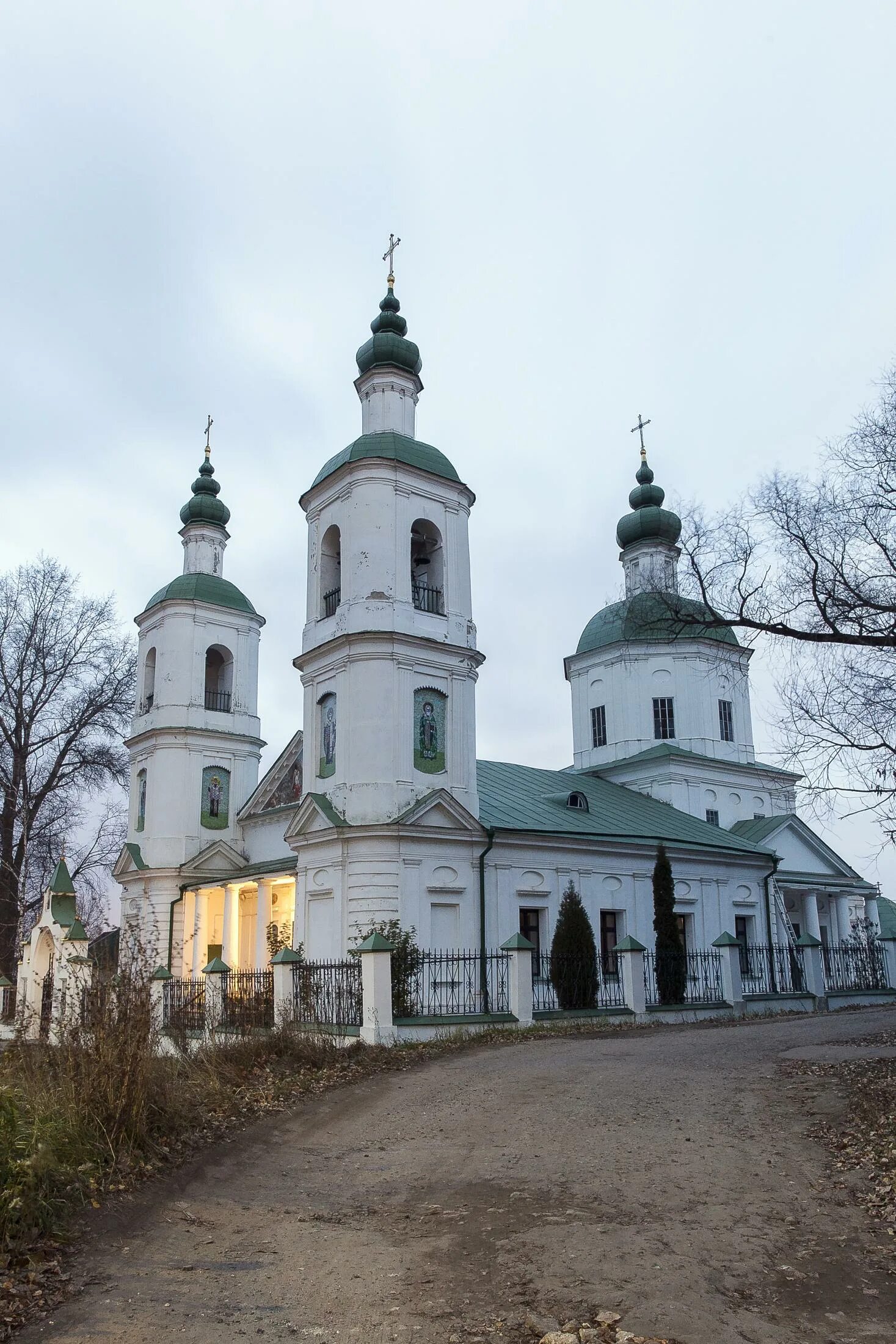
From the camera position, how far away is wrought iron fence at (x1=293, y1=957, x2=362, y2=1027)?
1638 cm

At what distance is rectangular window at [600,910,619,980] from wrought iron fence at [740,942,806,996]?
310 cm

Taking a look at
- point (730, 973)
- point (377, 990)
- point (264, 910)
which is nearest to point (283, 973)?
point (377, 990)

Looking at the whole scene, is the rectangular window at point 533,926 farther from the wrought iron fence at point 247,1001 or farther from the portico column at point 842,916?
the portico column at point 842,916

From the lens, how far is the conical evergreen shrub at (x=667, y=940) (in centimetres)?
2184

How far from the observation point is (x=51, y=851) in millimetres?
28547

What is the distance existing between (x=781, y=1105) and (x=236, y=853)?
21051 millimetres

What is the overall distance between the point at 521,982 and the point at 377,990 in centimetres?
315

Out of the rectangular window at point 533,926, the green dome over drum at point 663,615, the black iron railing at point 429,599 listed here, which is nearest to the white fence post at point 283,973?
the rectangular window at point 533,926

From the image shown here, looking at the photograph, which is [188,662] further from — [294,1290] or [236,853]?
[294,1290]

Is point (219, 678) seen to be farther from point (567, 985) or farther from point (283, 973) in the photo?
point (283, 973)

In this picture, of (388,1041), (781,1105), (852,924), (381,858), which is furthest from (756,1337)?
(852,924)

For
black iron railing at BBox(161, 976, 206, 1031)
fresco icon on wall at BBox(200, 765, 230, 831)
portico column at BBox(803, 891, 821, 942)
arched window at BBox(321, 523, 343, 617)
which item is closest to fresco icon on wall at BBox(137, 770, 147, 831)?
fresco icon on wall at BBox(200, 765, 230, 831)

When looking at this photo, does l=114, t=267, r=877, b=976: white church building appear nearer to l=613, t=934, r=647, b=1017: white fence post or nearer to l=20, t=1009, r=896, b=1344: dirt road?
l=613, t=934, r=647, b=1017: white fence post

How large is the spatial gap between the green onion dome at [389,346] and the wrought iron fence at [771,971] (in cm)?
1547
